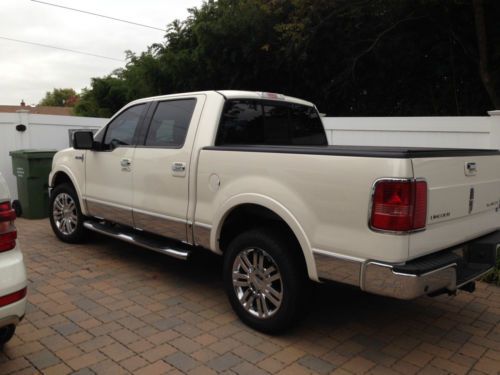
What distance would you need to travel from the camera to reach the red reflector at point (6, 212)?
2.87 meters

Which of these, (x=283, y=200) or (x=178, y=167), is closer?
(x=283, y=200)

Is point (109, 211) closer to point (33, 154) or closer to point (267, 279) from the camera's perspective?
point (267, 279)

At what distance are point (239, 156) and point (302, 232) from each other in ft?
2.83

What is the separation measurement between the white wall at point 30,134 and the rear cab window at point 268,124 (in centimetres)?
584

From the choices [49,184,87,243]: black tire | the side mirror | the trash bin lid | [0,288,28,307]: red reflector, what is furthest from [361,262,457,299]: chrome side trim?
the trash bin lid

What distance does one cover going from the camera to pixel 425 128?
6.19 meters

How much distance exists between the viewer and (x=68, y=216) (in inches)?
243

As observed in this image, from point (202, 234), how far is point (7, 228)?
5.47 feet

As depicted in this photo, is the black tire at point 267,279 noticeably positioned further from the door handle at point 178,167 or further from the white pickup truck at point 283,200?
the door handle at point 178,167

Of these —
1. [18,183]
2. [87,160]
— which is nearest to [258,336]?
[87,160]

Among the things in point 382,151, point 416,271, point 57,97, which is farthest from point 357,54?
point 57,97

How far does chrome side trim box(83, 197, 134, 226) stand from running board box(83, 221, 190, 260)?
0.38 ft

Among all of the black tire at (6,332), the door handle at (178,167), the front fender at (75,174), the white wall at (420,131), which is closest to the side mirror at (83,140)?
the front fender at (75,174)

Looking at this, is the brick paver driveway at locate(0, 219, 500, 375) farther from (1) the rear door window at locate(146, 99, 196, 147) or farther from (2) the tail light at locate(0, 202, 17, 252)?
(1) the rear door window at locate(146, 99, 196, 147)
